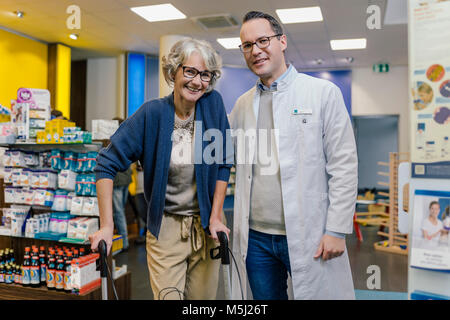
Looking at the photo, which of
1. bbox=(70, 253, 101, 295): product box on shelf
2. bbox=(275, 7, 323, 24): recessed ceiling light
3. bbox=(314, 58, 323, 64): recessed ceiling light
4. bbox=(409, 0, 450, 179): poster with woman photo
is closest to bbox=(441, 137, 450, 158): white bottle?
bbox=(409, 0, 450, 179): poster with woman photo

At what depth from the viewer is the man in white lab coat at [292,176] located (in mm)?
1351

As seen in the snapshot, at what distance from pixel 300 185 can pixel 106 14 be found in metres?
4.52

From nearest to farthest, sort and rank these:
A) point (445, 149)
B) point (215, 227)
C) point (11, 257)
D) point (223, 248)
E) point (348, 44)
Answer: point (445, 149)
point (223, 248)
point (215, 227)
point (11, 257)
point (348, 44)

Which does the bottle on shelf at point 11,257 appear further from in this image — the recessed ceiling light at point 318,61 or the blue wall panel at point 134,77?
the recessed ceiling light at point 318,61

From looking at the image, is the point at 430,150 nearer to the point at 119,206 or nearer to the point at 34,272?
the point at 34,272

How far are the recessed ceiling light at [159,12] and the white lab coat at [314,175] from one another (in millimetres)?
3852

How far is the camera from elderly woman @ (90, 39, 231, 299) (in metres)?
1.39

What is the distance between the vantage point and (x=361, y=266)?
4.20 meters

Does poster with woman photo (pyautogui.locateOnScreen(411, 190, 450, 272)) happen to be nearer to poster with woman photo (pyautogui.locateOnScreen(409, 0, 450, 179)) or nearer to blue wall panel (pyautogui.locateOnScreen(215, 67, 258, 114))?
poster with woman photo (pyautogui.locateOnScreen(409, 0, 450, 179))

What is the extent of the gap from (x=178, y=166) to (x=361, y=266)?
3.50m

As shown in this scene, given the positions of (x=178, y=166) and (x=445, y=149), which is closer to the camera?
(x=445, y=149)

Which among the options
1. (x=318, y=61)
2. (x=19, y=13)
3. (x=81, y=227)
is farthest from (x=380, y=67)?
(x=81, y=227)

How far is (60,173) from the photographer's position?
271cm

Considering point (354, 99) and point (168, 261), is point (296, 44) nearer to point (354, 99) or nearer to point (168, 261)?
point (354, 99)
